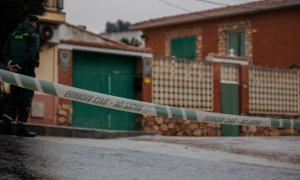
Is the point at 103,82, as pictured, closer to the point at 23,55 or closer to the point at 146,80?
the point at 146,80

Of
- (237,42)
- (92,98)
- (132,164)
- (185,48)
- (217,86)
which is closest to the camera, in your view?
(132,164)

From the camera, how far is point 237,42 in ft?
86.5

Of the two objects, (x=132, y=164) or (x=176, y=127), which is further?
(x=176, y=127)

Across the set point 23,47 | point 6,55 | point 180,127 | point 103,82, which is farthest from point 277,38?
point 6,55

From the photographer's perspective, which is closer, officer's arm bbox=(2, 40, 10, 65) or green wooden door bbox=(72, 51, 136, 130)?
officer's arm bbox=(2, 40, 10, 65)

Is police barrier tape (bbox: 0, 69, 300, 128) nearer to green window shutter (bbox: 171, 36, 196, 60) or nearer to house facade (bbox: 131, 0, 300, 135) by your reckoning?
house facade (bbox: 131, 0, 300, 135)

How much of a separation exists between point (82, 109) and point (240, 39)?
1142 cm

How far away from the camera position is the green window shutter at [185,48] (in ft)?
90.3

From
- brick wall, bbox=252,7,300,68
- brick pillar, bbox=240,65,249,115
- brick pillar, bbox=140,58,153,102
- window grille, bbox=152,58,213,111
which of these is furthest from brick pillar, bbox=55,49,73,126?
brick wall, bbox=252,7,300,68

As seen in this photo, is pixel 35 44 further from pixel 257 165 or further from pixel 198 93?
pixel 198 93

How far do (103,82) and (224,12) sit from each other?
33.8 ft

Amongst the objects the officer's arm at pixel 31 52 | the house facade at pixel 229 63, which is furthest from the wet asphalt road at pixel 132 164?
the house facade at pixel 229 63

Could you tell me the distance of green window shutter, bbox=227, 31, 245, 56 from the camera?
26.2m

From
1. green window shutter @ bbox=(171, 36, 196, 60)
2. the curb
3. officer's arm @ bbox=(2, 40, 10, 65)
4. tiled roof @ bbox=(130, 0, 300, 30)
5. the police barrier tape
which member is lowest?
the curb
